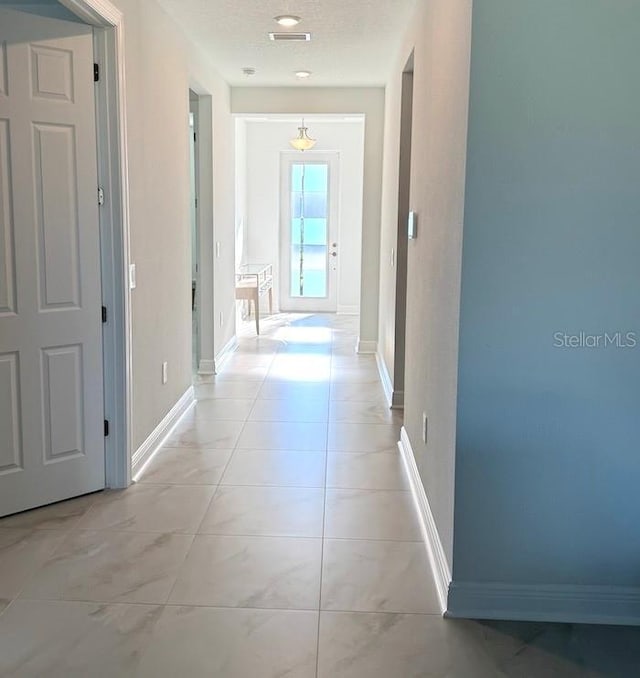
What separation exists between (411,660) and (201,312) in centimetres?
437

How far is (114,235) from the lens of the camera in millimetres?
3408

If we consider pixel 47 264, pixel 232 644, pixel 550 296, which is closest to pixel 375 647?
pixel 232 644

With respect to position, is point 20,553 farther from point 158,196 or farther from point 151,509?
point 158,196

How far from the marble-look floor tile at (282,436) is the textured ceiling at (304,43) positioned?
2.47 m

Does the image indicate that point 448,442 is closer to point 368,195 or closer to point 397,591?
point 397,591

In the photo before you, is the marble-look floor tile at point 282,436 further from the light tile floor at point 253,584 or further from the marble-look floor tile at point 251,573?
the marble-look floor tile at point 251,573

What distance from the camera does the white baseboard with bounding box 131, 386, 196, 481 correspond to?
379 centimetres

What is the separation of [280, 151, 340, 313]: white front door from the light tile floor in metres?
5.96

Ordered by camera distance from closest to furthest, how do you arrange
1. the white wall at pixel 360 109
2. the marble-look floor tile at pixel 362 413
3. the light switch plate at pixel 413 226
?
the light switch plate at pixel 413 226 < the marble-look floor tile at pixel 362 413 < the white wall at pixel 360 109

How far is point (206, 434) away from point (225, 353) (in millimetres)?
2364

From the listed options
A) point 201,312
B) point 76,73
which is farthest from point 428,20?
point 201,312

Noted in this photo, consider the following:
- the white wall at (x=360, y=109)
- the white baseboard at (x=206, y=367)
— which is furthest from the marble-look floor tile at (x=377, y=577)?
the white wall at (x=360, y=109)

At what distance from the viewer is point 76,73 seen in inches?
126

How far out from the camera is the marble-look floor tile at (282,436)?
4289 mm
